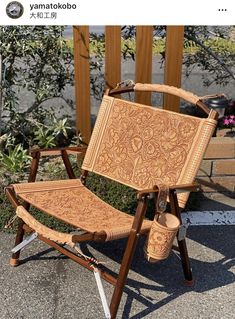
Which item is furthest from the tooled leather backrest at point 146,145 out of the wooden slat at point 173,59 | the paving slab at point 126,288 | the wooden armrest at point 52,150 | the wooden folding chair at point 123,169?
the wooden slat at point 173,59

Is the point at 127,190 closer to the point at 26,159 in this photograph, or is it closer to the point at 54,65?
the point at 26,159

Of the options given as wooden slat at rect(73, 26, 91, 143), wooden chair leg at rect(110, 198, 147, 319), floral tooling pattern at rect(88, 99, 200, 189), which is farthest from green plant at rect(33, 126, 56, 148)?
wooden chair leg at rect(110, 198, 147, 319)

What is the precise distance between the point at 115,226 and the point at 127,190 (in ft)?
3.24

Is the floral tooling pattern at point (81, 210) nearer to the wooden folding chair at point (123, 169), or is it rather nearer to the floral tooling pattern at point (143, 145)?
the wooden folding chair at point (123, 169)

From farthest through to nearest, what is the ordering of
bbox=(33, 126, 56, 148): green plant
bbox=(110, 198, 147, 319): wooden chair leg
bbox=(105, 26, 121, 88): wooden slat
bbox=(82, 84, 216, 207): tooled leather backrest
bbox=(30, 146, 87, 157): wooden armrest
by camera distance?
bbox=(33, 126, 56, 148): green plant < bbox=(105, 26, 121, 88): wooden slat < bbox=(30, 146, 87, 157): wooden armrest < bbox=(82, 84, 216, 207): tooled leather backrest < bbox=(110, 198, 147, 319): wooden chair leg

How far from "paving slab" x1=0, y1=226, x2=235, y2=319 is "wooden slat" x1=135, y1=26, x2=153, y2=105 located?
42.3 inches

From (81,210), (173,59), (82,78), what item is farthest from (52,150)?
(173,59)
